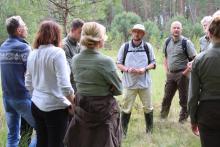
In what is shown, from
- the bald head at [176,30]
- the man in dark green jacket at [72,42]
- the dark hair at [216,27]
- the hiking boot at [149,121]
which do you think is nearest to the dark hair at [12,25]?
the man in dark green jacket at [72,42]

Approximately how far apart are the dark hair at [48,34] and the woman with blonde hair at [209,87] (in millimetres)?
1314

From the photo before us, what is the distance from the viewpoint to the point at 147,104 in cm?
550

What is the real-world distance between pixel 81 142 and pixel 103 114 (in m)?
0.37

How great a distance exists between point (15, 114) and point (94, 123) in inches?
43.3

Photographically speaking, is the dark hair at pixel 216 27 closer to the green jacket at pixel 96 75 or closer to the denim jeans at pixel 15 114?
the green jacket at pixel 96 75

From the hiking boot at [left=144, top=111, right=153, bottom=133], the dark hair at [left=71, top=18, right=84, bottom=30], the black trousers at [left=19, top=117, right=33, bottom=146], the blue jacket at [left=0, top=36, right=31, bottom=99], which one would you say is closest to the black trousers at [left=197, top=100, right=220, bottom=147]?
the dark hair at [left=71, top=18, right=84, bottom=30]

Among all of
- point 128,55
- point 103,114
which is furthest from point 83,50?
point 128,55

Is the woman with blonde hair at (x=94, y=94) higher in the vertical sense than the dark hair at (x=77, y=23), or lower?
lower

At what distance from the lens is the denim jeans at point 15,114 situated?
392cm

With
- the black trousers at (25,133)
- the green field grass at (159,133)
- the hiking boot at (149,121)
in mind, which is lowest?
the green field grass at (159,133)

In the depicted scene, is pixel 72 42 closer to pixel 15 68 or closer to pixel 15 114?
pixel 15 68

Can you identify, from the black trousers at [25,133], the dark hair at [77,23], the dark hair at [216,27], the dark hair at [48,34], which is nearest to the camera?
the dark hair at [216,27]

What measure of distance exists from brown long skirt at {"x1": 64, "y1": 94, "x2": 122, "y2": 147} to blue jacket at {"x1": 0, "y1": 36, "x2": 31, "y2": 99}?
758 millimetres

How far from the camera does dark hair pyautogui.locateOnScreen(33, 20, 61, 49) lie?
345cm
